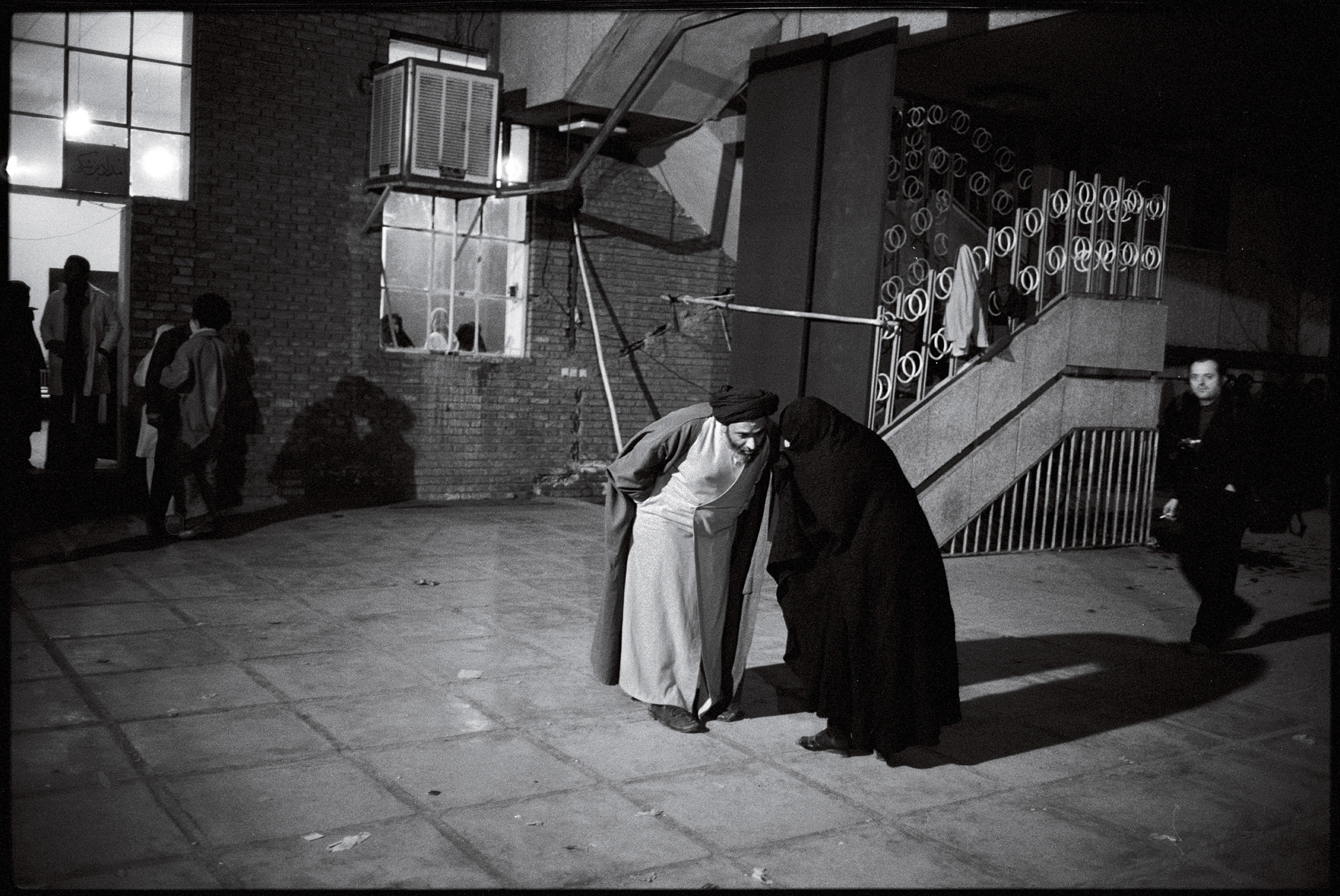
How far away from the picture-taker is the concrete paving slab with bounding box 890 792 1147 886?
3.88 meters

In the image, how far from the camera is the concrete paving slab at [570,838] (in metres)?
3.67

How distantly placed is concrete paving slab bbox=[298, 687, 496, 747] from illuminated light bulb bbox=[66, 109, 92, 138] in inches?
267

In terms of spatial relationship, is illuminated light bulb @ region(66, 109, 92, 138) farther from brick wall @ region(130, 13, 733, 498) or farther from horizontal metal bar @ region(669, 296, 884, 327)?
horizontal metal bar @ region(669, 296, 884, 327)

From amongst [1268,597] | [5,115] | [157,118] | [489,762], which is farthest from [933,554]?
[157,118]

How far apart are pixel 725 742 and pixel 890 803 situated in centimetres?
86

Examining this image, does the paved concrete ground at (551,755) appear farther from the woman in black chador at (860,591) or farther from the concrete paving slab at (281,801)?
the woman in black chador at (860,591)

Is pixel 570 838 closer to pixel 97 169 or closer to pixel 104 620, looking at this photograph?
pixel 104 620

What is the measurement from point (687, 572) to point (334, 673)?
192 centimetres

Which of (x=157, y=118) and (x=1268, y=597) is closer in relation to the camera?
(x=1268, y=597)

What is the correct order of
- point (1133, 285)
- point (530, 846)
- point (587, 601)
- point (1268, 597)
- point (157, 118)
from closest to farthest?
point (530, 846)
point (587, 601)
point (1268, 597)
point (157, 118)
point (1133, 285)

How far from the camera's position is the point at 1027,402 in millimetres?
9914

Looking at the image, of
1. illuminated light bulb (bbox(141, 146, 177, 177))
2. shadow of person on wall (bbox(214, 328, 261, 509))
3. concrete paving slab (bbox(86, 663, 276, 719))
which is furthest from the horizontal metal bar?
concrete paving slab (bbox(86, 663, 276, 719))

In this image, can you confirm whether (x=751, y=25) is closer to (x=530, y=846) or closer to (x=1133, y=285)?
(x=1133, y=285)

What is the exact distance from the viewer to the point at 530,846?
3.82m
